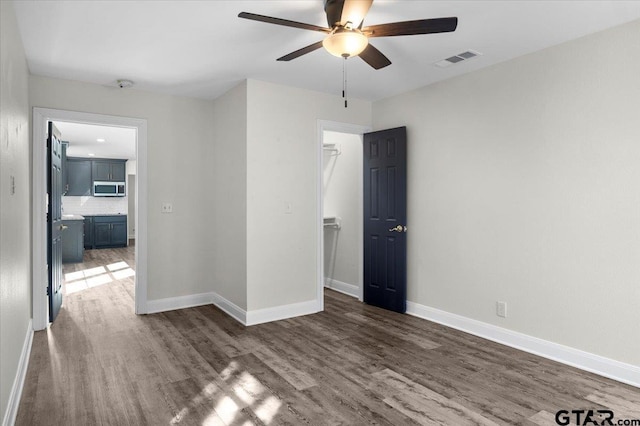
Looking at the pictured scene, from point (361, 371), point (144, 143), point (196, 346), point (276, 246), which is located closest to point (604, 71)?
point (361, 371)

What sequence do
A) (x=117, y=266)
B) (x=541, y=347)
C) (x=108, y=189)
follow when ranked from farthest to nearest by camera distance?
(x=108, y=189) < (x=117, y=266) < (x=541, y=347)

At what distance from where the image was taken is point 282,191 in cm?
434

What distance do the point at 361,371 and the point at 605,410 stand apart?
60.6 inches

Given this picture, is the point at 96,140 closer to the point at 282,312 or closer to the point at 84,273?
the point at 84,273

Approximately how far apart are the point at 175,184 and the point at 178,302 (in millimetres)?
1401

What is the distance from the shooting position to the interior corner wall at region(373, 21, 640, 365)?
113 inches

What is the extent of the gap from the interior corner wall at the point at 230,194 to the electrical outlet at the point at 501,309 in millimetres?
2444

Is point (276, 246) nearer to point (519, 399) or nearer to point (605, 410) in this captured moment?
point (519, 399)

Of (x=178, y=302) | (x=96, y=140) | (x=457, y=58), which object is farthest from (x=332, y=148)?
(x=96, y=140)

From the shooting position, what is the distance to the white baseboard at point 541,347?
2.83m

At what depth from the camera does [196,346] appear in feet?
11.6

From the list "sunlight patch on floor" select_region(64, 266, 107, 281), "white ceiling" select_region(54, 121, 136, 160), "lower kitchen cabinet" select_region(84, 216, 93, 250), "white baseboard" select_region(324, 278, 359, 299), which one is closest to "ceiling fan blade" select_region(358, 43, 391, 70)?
"white baseboard" select_region(324, 278, 359, 299)

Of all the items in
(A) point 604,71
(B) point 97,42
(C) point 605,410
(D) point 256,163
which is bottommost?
(C) point 605,410

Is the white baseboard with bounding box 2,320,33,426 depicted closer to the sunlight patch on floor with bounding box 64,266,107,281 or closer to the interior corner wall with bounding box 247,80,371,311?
the interior corner wall with bounding box 247,80,371,311
